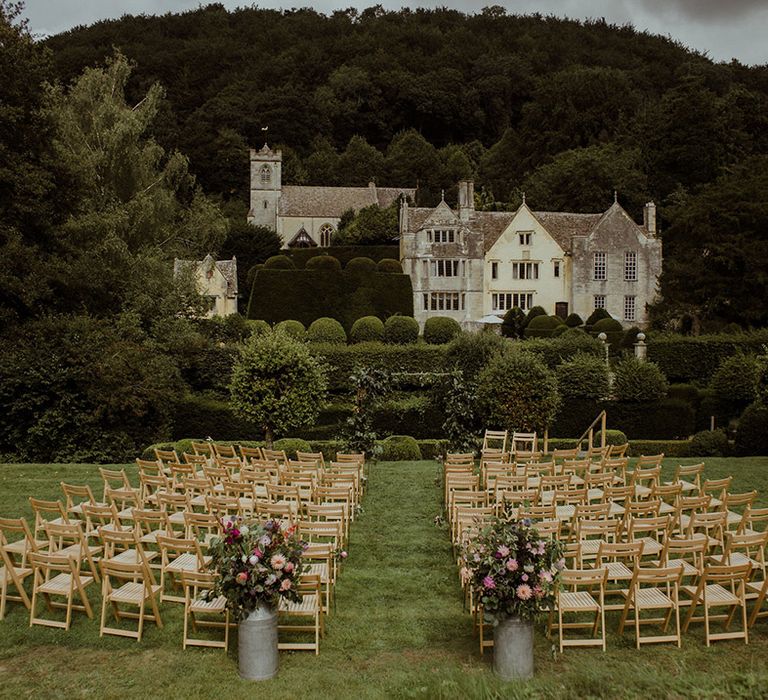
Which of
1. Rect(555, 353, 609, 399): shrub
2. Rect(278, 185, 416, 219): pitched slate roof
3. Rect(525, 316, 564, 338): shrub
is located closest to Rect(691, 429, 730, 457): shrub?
Rect(555, 353, 609, 399): shrub

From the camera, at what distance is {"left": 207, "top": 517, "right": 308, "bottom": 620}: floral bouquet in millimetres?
7426

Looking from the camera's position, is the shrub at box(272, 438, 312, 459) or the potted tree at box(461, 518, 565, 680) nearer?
the potted tree at box(461, 518, 565, 680)

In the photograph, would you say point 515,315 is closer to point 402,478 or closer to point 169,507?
point 402,478

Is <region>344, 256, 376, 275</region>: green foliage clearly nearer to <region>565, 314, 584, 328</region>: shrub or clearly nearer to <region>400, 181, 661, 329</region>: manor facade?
<region>400, 181, 661, 329</region>: manor facade

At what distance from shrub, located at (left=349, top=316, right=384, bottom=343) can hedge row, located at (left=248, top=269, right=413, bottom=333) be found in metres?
4.76

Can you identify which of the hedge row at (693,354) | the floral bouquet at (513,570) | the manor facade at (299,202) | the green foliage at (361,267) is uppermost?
the manor facade at (299,202)

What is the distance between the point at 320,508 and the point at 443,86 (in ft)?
390

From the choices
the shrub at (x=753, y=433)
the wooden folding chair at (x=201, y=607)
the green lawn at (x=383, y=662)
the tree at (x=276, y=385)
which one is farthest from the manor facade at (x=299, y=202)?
the wooden folding chair at (x=201, y=607)

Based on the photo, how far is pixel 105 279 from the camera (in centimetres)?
2870

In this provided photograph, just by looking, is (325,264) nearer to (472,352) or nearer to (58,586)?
(472,352)

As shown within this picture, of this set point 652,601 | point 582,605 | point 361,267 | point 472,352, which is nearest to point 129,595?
point 582,605

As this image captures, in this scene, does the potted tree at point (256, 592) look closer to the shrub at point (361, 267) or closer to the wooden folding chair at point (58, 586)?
the wooden folding chair at point (58, 586)

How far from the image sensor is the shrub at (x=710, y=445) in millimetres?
25578

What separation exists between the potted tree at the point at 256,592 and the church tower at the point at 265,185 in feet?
270
